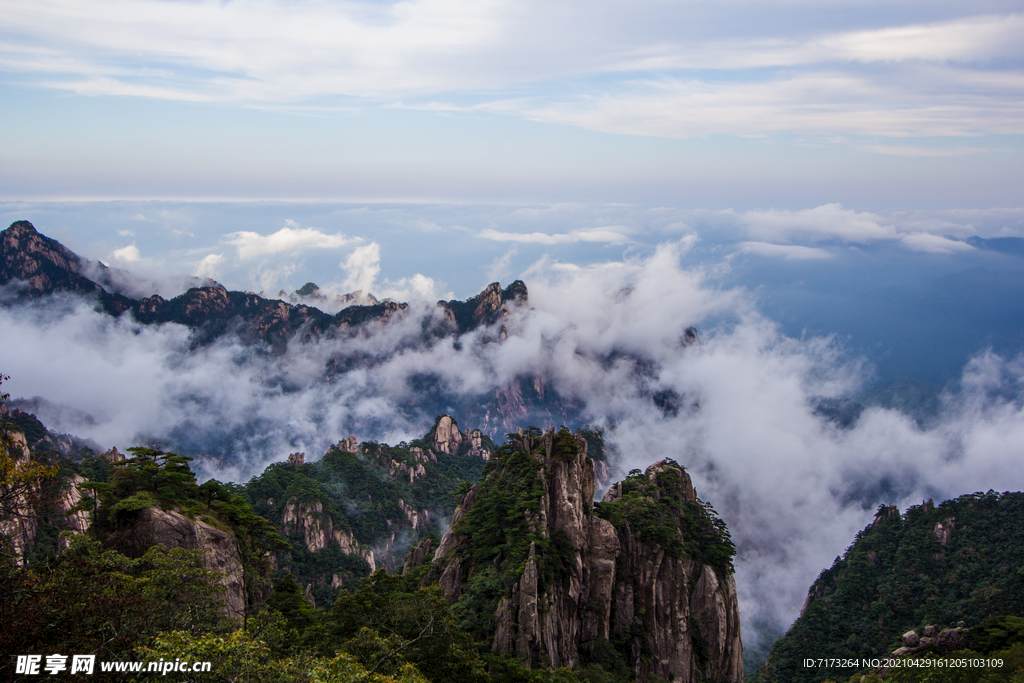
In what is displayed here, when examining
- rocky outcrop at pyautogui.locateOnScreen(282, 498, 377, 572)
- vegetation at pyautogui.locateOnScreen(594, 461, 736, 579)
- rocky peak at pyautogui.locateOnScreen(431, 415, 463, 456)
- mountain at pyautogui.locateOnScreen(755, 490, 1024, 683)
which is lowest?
mountain at pyautogui.locateOnScreen(755, 490, 1024, 683)

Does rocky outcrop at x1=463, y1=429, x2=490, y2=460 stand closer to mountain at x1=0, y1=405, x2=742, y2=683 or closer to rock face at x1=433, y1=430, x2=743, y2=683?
mountain at x1=0, y1=405, x2=742, y2=683

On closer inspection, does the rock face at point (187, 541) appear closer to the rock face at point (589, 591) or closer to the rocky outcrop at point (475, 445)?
the rock face at point (589, 591)

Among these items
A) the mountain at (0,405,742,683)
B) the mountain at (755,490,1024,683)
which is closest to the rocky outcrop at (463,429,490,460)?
the mountain at (0,405,742,683)

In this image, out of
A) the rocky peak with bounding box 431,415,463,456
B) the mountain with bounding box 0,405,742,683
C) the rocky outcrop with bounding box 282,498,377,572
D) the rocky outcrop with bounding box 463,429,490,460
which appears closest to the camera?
the mountain with bounding box 0,405,742,683

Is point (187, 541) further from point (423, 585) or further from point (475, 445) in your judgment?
point (475, 445)

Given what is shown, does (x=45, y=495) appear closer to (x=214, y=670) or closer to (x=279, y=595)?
(x=214, y=670)

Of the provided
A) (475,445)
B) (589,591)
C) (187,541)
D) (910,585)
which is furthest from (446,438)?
(187,541)
